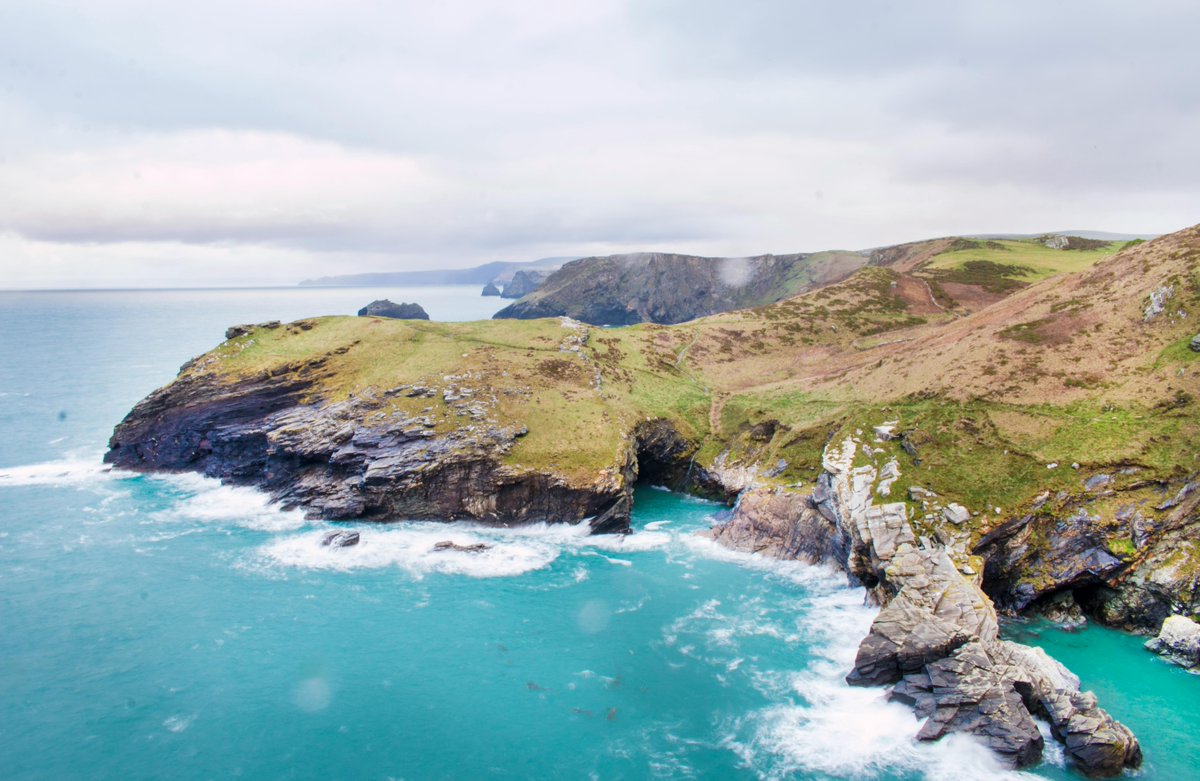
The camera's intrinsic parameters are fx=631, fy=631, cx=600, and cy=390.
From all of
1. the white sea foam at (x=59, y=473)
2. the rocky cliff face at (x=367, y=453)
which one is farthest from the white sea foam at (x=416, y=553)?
the white sea foam at (x=59, y=473)

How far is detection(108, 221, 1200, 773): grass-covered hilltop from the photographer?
37.0 metres

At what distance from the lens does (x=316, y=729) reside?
100 ft

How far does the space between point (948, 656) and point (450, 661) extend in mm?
26765

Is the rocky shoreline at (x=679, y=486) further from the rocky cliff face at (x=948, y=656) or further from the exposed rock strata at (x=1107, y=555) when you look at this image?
the exposed rock strata at (x=1107, y=555)

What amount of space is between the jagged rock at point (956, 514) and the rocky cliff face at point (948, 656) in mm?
2163

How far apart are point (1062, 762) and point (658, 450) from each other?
4511 centimetres

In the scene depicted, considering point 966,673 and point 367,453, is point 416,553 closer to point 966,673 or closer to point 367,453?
point 367,453

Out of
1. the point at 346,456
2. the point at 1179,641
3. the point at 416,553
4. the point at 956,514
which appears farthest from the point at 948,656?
the point at 346,456

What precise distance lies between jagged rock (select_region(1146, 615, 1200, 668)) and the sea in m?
Answer: 1.01

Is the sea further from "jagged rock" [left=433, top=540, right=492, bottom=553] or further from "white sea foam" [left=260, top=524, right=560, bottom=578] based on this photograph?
"jagged rock" [left=433, top=540, right=492, bottom=553]

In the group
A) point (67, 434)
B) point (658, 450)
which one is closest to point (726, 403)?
point (658, 450)

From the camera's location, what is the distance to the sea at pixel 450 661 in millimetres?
28703

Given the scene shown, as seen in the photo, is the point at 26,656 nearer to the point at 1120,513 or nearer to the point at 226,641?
the point at 226,641

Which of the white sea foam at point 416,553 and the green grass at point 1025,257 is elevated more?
the green grass at point 1025,257
